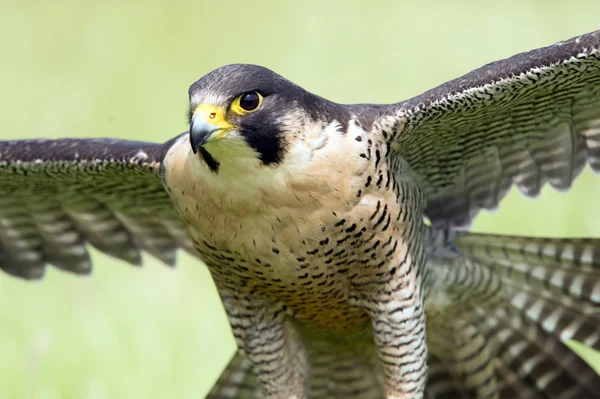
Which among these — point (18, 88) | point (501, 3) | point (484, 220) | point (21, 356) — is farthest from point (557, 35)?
point (21, 356)

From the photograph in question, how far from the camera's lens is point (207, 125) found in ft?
19.6

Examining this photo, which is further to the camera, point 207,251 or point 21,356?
point 21,356

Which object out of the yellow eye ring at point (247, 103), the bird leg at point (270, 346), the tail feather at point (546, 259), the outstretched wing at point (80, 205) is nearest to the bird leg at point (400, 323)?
the bird leg at point (270, 346)

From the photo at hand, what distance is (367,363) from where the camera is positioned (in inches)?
302

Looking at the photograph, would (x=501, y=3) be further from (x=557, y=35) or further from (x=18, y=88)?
(x=18, y=88)

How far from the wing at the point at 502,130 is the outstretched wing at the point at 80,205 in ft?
4.28

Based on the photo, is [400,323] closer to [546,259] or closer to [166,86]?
[546,259]

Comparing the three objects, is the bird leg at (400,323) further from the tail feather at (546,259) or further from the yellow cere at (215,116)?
the yellow cere at (215,116)

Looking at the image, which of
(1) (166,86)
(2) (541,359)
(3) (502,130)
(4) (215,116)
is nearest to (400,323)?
(3) (502,130)

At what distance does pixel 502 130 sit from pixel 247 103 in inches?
61.5

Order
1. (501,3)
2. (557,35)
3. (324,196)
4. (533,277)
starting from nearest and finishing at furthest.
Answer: (324,196), (533,277), (557,35), (501,3)

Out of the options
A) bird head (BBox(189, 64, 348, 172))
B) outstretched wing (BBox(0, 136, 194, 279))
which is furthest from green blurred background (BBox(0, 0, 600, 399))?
bird head (BBox(189, 64, 348, 172))

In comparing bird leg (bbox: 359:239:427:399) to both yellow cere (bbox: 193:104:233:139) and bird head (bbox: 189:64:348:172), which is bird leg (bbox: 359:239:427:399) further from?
yellow cere (bbox: 193:104:233:139)

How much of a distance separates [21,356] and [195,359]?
3.46 feet
